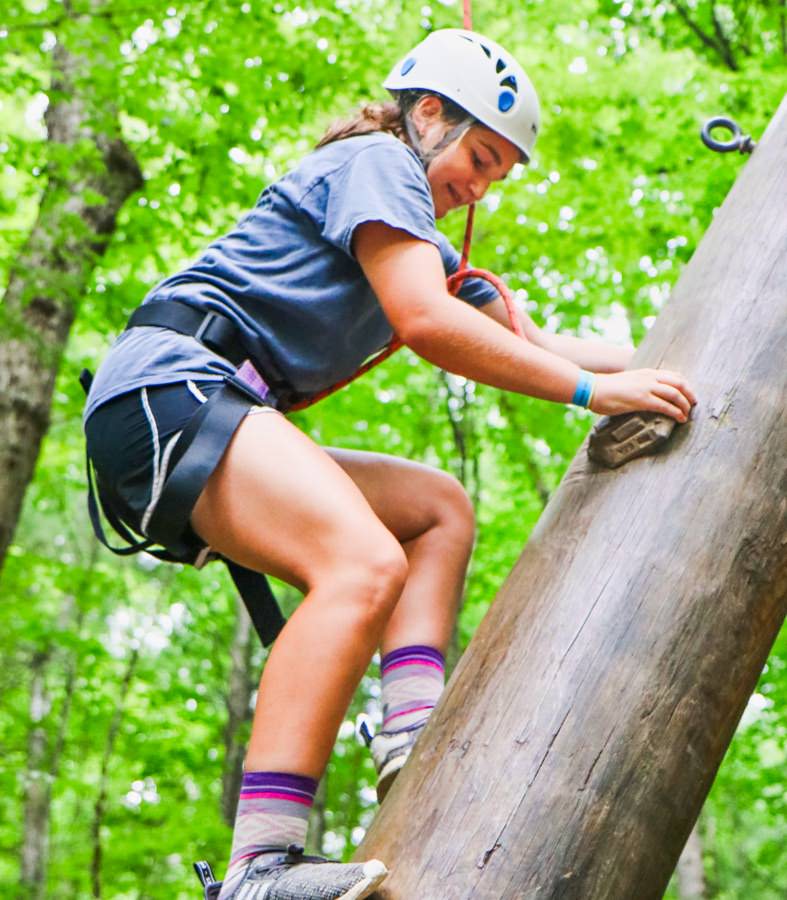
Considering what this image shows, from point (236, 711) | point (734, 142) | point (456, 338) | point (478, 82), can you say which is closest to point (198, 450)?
point (456, 338)

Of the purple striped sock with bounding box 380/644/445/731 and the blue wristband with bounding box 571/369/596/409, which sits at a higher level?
the blue wristband with bounding box 571/369/596/409

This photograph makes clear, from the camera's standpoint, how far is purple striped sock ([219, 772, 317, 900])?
160 centimetres

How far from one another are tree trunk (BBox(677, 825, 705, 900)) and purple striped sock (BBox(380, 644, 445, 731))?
26.1 ft

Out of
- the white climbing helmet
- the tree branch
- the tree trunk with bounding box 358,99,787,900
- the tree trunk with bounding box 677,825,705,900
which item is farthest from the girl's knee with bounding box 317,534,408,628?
the tree branch

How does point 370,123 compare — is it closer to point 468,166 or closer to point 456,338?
point 468,166

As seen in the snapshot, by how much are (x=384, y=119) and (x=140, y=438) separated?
1007 mm

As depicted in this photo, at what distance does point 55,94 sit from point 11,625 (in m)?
5.65

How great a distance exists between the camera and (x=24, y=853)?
11.1m

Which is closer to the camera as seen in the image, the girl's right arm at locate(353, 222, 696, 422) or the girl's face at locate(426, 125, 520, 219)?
the girl's right arm at locate(353, 222, 696, 422)

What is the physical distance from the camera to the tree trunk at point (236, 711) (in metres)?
8.91

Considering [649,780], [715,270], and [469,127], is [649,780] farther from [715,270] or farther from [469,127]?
[469,127]

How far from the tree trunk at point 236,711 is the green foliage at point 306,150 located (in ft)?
1.24

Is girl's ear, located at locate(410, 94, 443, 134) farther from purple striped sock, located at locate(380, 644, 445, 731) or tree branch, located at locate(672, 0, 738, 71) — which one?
tree branch, located at locate(672, 0, 738, 71)

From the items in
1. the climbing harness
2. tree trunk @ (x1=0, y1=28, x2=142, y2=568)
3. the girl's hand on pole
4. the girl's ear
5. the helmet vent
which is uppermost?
the climbing harness
